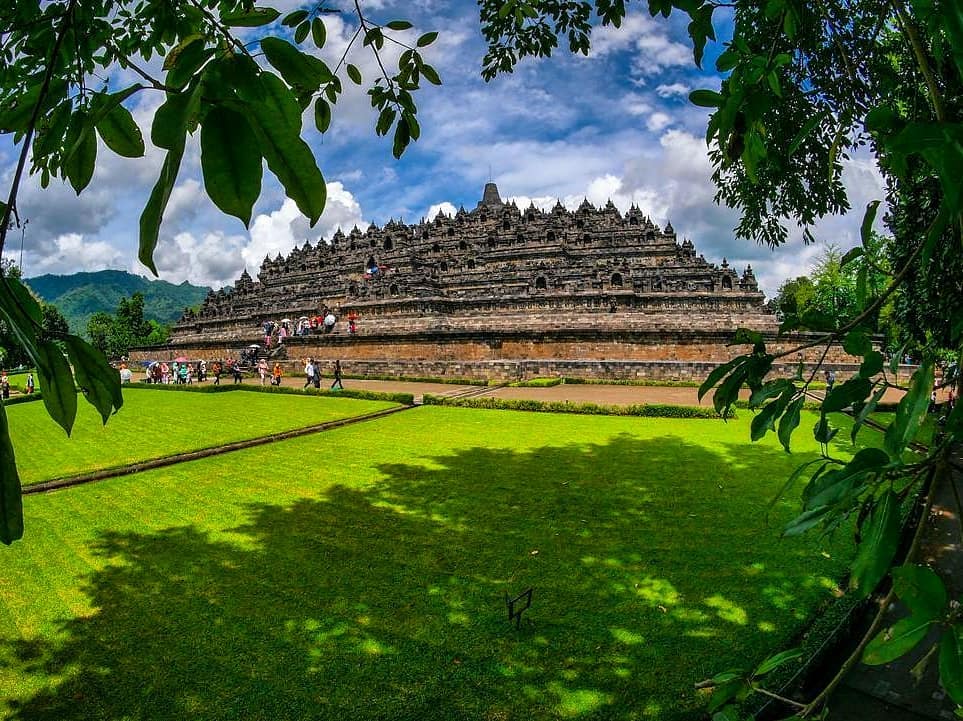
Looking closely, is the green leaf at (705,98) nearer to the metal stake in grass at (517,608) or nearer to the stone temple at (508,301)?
the metal stake in grass at (517,608)

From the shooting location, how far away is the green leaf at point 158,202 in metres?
0.62

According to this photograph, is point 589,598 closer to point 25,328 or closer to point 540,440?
point 25,328

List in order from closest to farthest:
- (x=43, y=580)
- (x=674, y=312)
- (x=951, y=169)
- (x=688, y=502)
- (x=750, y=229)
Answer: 1. (x=951, y=169)
2. (x=43, y=580)
3. (x=688, y=502)
4. (x=750, y=229)
5. (x=674, y=312)

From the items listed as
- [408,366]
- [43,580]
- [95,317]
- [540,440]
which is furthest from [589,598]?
[95,317]

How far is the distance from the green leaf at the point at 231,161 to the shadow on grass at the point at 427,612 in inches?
138

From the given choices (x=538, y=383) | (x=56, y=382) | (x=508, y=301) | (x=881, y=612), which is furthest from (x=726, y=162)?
(x=508, y=301)

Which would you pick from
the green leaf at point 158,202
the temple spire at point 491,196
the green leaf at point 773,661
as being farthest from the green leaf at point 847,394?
the temple spire at point 491,196

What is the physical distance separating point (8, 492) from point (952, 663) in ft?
5.14

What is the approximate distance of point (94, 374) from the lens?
1.17m

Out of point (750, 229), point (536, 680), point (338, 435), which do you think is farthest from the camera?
point (338, 435)

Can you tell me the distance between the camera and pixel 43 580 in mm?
5074

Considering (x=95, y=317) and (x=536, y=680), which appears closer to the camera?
(x=536, y=680)

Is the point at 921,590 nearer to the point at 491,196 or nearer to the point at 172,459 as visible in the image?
the point at 172,459

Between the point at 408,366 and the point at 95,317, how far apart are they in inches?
2405
